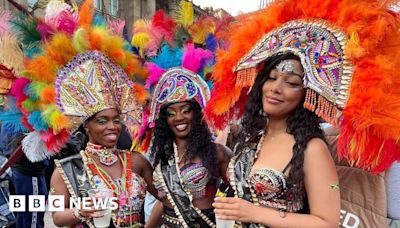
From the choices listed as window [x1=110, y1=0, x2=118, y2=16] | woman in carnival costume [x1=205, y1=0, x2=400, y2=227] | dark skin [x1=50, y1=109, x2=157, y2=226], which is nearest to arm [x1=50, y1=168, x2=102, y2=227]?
dark skin [x1=50, y1=109, x2=157, y2=226]

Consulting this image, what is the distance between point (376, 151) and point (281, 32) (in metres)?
0.68

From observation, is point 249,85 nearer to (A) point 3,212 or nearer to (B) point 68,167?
(B) point 68,167

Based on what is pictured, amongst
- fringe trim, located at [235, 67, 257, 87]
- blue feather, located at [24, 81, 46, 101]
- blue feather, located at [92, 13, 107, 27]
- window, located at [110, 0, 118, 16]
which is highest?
window, located at [110, 0, 118, 16]

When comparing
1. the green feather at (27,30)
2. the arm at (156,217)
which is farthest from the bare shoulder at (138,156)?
the green feather at (27,30)

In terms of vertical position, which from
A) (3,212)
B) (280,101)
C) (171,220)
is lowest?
(3,212)

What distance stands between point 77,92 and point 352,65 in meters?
1.59

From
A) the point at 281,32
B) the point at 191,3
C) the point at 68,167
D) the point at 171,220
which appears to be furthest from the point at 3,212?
the point at 281,32

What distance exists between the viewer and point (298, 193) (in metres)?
1.74

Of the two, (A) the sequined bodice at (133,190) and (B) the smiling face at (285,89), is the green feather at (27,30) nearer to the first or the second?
(A) the sequined bodice at (133,190)

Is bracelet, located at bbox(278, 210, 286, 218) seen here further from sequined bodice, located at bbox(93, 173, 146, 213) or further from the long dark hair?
sequined bodice, located at bbox(93, 173, 146, 213)

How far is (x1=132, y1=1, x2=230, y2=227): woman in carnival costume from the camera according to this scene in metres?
2.51

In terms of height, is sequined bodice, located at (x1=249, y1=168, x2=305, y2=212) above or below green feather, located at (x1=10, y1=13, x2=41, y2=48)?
below

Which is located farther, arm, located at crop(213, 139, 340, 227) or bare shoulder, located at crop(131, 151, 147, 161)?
bare shoulder, located at crop(131, 151, 147, 161)

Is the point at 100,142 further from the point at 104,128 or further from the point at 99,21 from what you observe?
the point at 99,21
